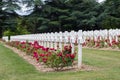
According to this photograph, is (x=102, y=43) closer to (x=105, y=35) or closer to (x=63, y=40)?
(x=105, y=35)

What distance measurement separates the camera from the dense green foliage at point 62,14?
160ft

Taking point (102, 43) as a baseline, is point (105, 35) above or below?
above

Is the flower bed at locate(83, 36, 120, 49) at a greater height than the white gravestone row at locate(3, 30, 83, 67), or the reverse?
the white gravestone row at locate(3, 30, 83, 67)

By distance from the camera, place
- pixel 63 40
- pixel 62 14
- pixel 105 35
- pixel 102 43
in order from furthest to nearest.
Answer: pixel 62 14, pixel 105 35, pixel 102 43, pixel 63 40

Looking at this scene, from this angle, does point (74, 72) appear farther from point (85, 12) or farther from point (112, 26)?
point (85, 12)

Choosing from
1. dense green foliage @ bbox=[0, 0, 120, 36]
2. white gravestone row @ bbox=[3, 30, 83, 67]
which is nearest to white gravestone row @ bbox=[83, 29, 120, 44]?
white gravestone row @ bbox=[3, 30, 83, 67]

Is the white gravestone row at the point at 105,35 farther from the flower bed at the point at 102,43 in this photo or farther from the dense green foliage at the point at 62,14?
the dense green foliage at the point at 62,14

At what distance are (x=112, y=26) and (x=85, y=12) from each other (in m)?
7.01

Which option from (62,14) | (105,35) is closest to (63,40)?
(105,35)

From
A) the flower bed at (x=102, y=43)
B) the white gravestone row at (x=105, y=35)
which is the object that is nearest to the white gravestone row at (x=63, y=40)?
the flower bed at (x=102, y=43)

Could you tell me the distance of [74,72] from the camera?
10.1m

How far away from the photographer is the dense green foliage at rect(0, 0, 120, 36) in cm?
4891

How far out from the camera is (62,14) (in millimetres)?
50750

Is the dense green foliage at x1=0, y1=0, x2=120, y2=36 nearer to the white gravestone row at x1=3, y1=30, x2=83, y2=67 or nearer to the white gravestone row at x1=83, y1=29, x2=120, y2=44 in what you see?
the white gravestone row at x1=83, y1=29, x2=120, y2=44
